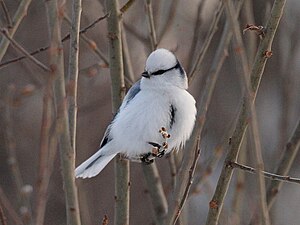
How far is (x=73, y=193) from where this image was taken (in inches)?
60.7

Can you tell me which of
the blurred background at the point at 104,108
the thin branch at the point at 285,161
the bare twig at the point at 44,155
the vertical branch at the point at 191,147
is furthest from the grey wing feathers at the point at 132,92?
the blurred background at the point at 104,108

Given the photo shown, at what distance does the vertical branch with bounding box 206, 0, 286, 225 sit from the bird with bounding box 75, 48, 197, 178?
55cm

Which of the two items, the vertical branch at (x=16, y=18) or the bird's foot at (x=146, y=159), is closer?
the vertical branch at (x=16, y=18)

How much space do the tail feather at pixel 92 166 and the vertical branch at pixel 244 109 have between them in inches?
25.5

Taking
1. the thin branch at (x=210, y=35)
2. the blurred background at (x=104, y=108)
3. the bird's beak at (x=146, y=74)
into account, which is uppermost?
the thin branch at (x=210, y=35)

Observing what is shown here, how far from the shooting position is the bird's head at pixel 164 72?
89.2 inches

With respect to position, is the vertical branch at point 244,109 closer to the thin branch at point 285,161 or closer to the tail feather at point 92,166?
the thin branch at point 285,161

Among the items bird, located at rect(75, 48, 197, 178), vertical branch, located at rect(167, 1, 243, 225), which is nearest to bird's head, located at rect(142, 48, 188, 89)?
bird, located at rect(75, 48, 197, 178)

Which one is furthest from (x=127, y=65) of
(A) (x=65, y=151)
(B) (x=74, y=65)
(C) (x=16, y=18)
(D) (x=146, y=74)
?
(A) (x=65, y=151)

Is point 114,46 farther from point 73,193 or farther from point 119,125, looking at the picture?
point 73,193

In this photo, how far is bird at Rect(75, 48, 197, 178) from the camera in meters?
2.25

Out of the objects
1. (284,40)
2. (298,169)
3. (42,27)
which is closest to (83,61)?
(42,27)

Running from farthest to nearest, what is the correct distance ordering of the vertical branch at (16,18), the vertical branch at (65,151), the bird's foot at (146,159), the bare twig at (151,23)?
the bird's foot at (146,159) < the bare twig at (151,23) < the vertical branch at (16,18) < the vertical branch at (65,151)

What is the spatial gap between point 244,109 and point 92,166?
2.59ft
